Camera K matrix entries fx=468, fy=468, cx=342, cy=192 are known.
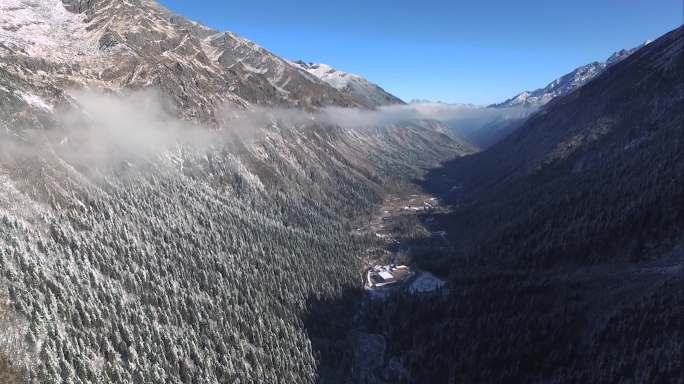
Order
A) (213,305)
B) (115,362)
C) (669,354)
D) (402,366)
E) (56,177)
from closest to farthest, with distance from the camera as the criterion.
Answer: (669,354) < (115,362) < (402,366) < (213,305) < (56,177)

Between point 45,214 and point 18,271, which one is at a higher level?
point 45,214

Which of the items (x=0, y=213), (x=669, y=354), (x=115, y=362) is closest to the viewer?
(x=669, y=354)

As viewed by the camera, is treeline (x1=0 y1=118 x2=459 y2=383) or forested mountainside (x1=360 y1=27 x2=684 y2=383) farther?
forested mountainside (x1=360 y1=27 x2=684 y2=383)

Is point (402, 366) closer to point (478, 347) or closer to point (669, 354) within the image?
point (478, 347)

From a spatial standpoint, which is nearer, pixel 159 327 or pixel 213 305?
pixel 159 327

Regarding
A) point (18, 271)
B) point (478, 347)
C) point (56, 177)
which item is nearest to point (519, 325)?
point (478, 347)

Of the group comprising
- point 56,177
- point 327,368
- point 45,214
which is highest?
point 56,177

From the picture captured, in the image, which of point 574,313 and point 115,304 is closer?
point 115,304

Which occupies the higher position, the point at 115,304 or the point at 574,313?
the point at 115,304

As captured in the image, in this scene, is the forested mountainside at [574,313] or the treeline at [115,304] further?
the forested mountainside at [574,313]

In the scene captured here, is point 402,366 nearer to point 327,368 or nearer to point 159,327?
point 327,368
